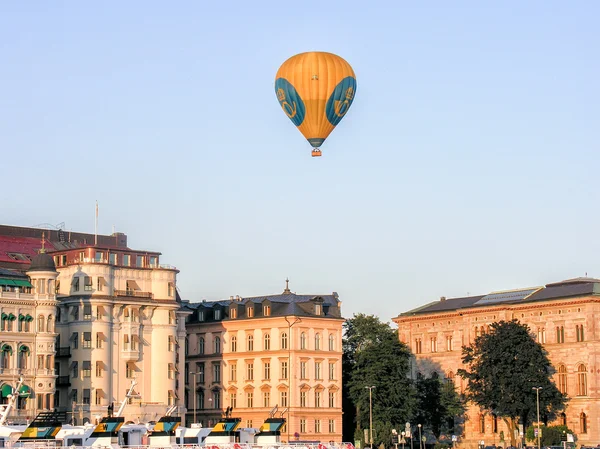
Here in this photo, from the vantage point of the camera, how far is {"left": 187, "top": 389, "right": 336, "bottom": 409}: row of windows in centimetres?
15900

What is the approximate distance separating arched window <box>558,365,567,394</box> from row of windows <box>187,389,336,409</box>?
2501 cm

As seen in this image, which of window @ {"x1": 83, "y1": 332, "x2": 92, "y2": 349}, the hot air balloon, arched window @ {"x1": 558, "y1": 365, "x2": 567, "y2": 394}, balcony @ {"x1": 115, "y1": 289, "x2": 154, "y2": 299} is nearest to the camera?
the hot air balloon

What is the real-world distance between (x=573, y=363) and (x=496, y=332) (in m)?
10.7

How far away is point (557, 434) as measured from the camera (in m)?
160

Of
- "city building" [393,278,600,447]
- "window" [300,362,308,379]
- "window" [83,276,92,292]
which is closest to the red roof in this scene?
"window" [83,276,92,292]

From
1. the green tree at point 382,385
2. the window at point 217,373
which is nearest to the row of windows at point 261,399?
the window at point 217,373

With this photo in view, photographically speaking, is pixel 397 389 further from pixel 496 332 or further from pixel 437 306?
pixel 437 306

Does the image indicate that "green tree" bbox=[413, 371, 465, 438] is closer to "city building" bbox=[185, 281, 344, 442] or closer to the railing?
"city building" bbox=[185, 281, 344, 442]

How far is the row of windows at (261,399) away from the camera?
15900cm

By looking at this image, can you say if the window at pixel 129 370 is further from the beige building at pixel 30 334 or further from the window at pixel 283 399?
the window at pixel 283 399

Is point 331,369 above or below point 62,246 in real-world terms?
below

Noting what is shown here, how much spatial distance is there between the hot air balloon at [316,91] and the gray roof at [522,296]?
207 feet

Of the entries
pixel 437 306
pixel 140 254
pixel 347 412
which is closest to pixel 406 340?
pixel 437 306

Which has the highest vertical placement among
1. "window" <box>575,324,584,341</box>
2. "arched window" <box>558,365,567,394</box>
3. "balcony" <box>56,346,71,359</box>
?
"window" <box>575,324,584,341</box>
